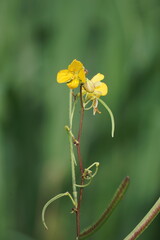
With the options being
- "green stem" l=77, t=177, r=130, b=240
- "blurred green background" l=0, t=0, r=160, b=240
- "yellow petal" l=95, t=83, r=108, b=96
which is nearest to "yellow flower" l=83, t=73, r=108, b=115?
"yellow petal" l=95, t=83, r=108, b=96

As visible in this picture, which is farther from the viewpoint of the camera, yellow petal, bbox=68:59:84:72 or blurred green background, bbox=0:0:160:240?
blurred green background, bbox=0:0:160:240

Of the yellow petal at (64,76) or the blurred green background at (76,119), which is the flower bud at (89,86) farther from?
the blurred green background at (76,119)

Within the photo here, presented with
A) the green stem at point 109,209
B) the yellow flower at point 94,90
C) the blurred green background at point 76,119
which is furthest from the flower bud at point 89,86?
the blurred green background at point 76,119

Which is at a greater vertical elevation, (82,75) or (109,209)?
(82,75)

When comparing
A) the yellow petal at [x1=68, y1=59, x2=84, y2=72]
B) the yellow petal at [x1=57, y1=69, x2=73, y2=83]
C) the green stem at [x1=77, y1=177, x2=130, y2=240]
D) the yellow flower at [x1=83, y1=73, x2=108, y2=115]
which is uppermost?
the yellow petal at [x1=68, y1=59, x2=84, y2=72]

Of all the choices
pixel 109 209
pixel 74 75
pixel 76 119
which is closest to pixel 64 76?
pixel 74 75

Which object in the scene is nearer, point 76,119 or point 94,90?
point 94,90

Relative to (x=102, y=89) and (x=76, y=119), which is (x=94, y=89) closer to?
(x=102, y=89)

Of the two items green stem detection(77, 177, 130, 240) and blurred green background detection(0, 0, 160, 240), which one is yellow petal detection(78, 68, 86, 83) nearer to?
green stem detection(77, 177, 130, 240)
